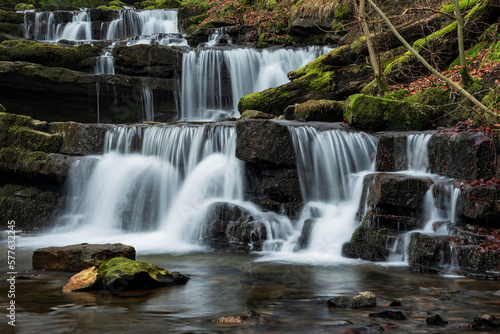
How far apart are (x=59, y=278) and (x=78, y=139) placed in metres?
7.03

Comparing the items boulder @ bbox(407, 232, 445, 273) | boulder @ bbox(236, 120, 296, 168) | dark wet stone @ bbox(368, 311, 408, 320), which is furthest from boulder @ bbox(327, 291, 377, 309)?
boulder @ bbox(236, 120, 296, 168)

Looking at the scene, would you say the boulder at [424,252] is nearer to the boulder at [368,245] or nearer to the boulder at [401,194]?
the boulder at [368,245]

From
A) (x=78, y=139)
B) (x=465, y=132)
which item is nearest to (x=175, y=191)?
(x=78, y=139)

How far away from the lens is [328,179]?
9.90 m

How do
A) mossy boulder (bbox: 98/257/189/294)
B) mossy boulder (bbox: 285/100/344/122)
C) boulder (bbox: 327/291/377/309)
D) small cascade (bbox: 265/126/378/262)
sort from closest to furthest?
boulder (bbox: 327/291/377/309) → mossy boulder (bbox: 98/257/189/294) → small cascade (bbox: 265/126/378/262) → mossy boulder (bbox: 285/100/344/122)

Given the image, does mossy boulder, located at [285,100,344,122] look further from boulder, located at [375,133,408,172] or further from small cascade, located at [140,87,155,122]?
small cascade, located at [140,87,155,122]

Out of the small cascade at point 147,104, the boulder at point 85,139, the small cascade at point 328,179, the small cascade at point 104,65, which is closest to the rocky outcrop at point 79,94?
the small cascade at point 147,104

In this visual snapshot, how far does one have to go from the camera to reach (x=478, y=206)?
696 cm

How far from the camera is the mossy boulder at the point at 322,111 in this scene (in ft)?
40.0

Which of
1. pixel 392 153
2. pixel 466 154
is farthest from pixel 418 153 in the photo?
pixel 466 154

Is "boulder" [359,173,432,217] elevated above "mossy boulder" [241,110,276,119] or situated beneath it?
situated beneath

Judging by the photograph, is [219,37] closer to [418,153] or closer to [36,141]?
[36,141]

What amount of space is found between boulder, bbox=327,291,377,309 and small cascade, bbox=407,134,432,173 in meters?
4.69

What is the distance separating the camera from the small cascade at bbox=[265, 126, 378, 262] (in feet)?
28.1
